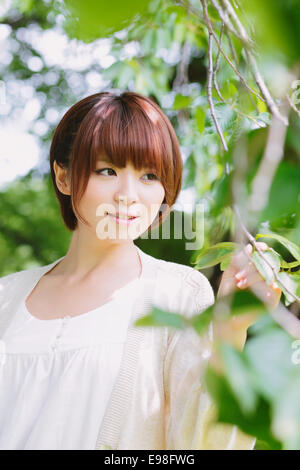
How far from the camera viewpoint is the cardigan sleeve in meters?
0.85

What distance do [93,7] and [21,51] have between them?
176 inches

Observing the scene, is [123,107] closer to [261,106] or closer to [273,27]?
[261,106]

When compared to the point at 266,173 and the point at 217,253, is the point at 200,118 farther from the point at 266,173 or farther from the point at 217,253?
the point at 266,173

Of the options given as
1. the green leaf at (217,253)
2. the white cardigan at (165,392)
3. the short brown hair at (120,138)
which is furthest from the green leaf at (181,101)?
the green leaf at (217,253)

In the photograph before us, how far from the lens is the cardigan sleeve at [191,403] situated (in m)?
0.85

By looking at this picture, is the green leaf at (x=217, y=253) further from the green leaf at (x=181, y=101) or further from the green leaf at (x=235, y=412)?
the green leaf at (x=181, y=101)

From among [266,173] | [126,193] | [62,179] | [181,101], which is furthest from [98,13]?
[181,101]

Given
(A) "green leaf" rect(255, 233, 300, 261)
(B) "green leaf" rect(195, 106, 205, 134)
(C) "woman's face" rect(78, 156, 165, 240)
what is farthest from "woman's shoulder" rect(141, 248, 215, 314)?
(B) "green leaf" rect(195, 106, 205, 134)

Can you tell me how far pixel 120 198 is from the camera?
3.52 ft

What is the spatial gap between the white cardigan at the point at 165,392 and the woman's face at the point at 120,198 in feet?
0.55

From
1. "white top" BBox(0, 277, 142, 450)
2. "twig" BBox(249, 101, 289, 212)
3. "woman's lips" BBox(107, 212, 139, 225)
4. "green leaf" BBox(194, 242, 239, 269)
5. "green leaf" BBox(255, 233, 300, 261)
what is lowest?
"white top" BBox(0, 277, 142, 450)

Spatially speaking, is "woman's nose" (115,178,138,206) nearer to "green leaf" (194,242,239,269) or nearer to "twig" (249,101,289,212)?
"green leaf" (194,242,239,269)

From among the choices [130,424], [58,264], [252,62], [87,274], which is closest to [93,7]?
[252,62]

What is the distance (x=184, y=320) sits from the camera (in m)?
0.37
